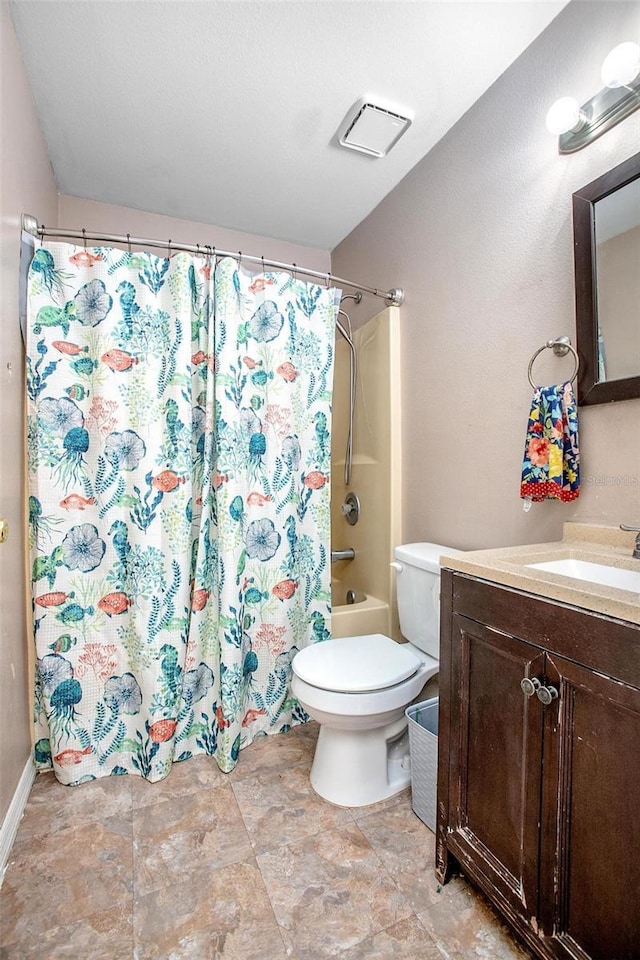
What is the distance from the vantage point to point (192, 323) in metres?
1.75

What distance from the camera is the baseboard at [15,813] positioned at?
1.27m

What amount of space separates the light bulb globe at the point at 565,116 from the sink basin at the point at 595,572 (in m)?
1.17

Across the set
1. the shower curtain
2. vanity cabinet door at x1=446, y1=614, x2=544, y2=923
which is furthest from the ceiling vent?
vanity cabinet door at x1=446, y1=614, x2=544, y2=923

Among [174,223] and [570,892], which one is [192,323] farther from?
[570,892]

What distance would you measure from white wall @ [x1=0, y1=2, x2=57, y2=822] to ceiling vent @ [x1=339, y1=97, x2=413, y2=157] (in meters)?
1.07

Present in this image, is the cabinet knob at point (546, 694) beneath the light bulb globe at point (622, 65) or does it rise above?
beneath

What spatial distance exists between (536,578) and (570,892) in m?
0.57

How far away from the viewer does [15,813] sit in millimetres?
1400

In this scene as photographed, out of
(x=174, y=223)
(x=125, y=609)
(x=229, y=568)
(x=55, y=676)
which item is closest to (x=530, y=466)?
(x=229, y=568)

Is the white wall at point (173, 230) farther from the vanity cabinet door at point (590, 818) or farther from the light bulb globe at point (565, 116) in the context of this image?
the vanity cabinet door at point (590, 818)

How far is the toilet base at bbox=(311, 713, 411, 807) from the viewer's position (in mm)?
1510

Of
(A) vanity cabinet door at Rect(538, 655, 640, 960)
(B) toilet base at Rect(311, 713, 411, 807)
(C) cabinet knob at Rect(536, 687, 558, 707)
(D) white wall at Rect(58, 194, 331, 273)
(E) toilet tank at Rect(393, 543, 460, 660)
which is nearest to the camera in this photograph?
(A) vanity cabinet door at Rect(538, 655, 640, 960)

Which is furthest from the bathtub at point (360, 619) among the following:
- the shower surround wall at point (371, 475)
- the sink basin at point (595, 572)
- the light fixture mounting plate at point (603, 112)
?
the light fixture mounting plate at point (603, 112)

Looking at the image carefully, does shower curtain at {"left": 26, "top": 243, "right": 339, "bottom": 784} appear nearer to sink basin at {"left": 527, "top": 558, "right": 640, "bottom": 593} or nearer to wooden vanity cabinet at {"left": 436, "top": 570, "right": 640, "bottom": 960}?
wooden vanity cabinet at {"left": 436, "top": 570, "right": 640, "bottom": 960}
